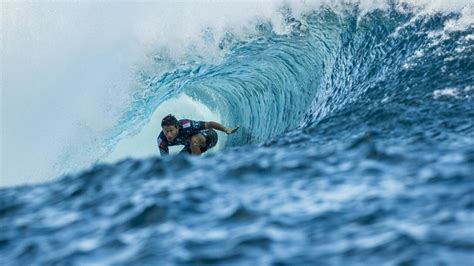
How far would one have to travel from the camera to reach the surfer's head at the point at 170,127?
12.2 metres

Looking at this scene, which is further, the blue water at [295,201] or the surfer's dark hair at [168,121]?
the surfer's dark hair at [168,121]

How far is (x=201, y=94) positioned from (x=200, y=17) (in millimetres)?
2593

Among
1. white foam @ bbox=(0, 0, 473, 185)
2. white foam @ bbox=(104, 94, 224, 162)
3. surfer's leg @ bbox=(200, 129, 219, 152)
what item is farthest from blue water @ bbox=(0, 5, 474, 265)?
white foam @ bbox=(104, 94, 224, 162)

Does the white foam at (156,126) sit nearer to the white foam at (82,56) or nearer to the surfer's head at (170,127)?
the white foam at (82,56)

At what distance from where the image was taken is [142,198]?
244 inches

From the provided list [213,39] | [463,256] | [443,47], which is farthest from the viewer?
[213,39]

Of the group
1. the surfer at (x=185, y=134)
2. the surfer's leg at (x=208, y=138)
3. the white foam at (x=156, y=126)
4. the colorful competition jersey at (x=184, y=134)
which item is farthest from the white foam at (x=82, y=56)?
the colorful competition jersey at (x=184, y=134)

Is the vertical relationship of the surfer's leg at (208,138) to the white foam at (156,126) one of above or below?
below

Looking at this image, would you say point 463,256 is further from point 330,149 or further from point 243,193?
point 330,149

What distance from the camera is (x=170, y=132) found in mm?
12305

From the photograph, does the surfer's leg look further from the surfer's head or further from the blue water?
the blue water

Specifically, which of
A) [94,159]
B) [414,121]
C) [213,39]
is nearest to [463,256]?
[414,121]

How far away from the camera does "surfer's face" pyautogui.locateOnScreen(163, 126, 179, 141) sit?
12266 mm

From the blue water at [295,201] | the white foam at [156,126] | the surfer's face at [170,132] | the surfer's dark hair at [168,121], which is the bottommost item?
the blue water at [295,201]
